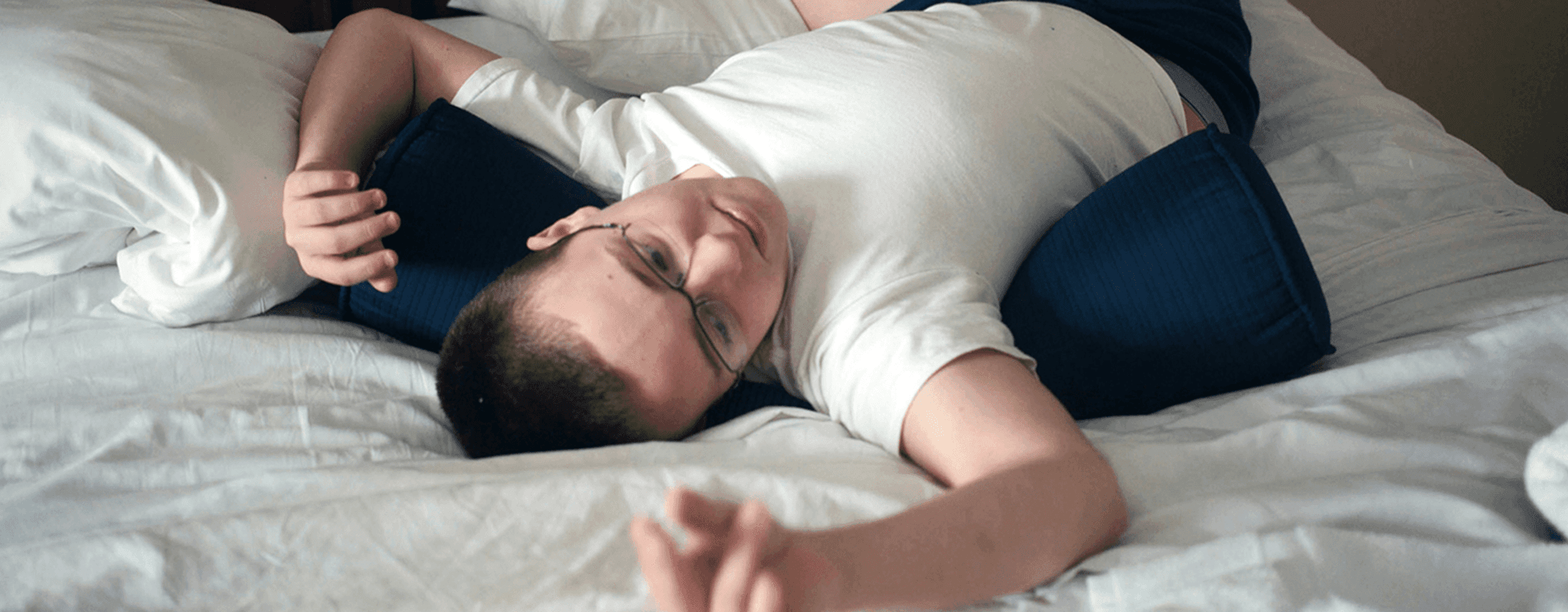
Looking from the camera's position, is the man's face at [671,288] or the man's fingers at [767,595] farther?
the man's face at [671,288]

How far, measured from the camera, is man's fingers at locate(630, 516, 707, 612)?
1.53ft

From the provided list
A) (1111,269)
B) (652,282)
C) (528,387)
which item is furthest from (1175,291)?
(528,387)

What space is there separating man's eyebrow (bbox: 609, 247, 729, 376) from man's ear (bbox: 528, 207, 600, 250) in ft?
0.27

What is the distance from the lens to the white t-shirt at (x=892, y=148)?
83 centimetres

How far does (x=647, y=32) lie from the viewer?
1.33m

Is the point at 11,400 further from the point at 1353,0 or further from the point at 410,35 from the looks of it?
the point at 1353,0

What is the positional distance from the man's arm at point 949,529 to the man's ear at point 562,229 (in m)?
0.40

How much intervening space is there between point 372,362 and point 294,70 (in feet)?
1.45

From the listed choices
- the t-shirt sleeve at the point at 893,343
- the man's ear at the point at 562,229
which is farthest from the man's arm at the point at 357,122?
the t-shirt sleeve at the point at 893,343

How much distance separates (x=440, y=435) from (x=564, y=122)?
0.45 meters

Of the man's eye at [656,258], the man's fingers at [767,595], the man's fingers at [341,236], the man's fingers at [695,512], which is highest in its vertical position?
the man's fingers at [695,512]

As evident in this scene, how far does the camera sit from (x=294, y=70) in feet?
3.58

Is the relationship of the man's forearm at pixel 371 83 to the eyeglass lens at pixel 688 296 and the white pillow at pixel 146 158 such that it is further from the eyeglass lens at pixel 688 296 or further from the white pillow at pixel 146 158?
the eyeglass lens at pixel 688 296

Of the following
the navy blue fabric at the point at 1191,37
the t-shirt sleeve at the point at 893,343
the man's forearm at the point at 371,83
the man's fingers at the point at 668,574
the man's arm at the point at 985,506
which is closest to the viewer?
the man's fingers at the point at 668,574
